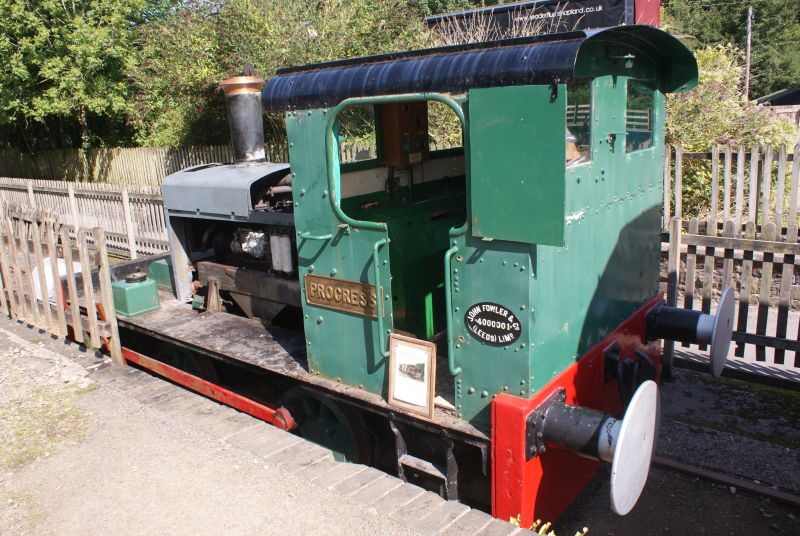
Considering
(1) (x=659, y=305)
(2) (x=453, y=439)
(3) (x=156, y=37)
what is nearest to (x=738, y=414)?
(1) (x=659, y=305)

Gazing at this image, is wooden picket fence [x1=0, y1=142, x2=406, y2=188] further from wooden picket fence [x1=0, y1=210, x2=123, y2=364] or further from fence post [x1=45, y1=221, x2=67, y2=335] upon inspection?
fence post [x1=45, y1=221, x2=67, y2=335]

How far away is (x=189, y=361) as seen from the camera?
547cm

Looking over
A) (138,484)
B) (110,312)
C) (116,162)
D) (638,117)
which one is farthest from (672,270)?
(116,162)

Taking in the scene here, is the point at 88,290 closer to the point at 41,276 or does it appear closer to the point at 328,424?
the point at 41,276

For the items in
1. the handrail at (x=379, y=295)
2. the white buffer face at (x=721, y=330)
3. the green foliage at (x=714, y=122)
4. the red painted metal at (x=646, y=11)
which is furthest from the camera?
the red painted metal at (x=646, y=11)

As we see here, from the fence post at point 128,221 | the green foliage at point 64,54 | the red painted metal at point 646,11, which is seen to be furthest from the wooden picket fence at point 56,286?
the green foliage at point 64,54

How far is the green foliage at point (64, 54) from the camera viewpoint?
14.9m

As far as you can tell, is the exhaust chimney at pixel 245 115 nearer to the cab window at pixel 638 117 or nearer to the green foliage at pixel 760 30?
the cab window at pixel 638 117

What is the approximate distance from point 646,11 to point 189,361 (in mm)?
9682

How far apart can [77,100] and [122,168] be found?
1.89 metres

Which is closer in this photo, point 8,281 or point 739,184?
point 8,281

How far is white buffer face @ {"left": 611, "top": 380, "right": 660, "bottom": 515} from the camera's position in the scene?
9.63 feet

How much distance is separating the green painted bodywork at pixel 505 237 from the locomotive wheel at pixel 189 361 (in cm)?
148

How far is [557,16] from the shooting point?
10.9 metres
